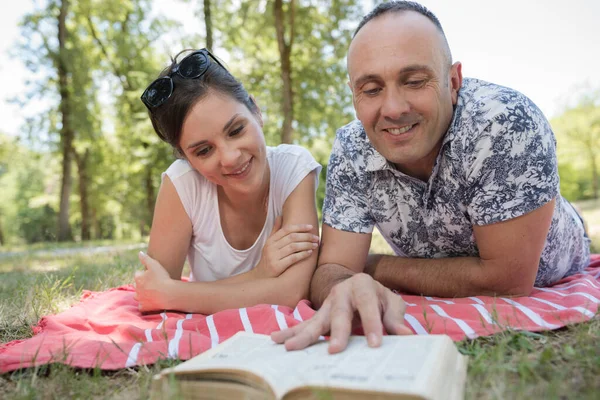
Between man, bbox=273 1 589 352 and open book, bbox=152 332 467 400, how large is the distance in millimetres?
462

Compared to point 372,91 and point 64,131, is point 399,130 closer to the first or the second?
point 372,91

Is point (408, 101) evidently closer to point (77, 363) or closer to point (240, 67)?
point (77, 363)

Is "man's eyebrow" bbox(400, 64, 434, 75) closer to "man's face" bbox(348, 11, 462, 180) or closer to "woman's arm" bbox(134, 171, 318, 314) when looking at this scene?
"man's face" bbox(348, 11, 462, 180)

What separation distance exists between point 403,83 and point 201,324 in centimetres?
160

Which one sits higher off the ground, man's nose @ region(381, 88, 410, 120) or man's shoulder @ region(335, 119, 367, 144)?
man's nose @ region(381, 88, 410, 120)

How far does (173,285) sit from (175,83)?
119 centimetres

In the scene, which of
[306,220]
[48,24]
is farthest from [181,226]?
[48,24]

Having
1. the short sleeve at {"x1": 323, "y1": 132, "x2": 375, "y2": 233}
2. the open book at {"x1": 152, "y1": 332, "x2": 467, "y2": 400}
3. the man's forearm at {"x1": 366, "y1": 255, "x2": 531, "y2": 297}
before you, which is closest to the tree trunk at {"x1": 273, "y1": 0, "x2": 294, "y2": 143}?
the short sleeve at {"x1": 323, "y1": 132, "x2": 375, "y2": 233}

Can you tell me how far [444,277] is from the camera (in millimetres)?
2707

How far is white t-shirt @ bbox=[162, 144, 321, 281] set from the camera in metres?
3.05

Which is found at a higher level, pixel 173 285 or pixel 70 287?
pixel 173 285

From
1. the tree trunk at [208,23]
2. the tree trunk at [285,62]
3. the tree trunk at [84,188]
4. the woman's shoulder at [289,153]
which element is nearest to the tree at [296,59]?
the tree trunk at [285,62]

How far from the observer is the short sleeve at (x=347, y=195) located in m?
2.81

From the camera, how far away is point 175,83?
2768mm
